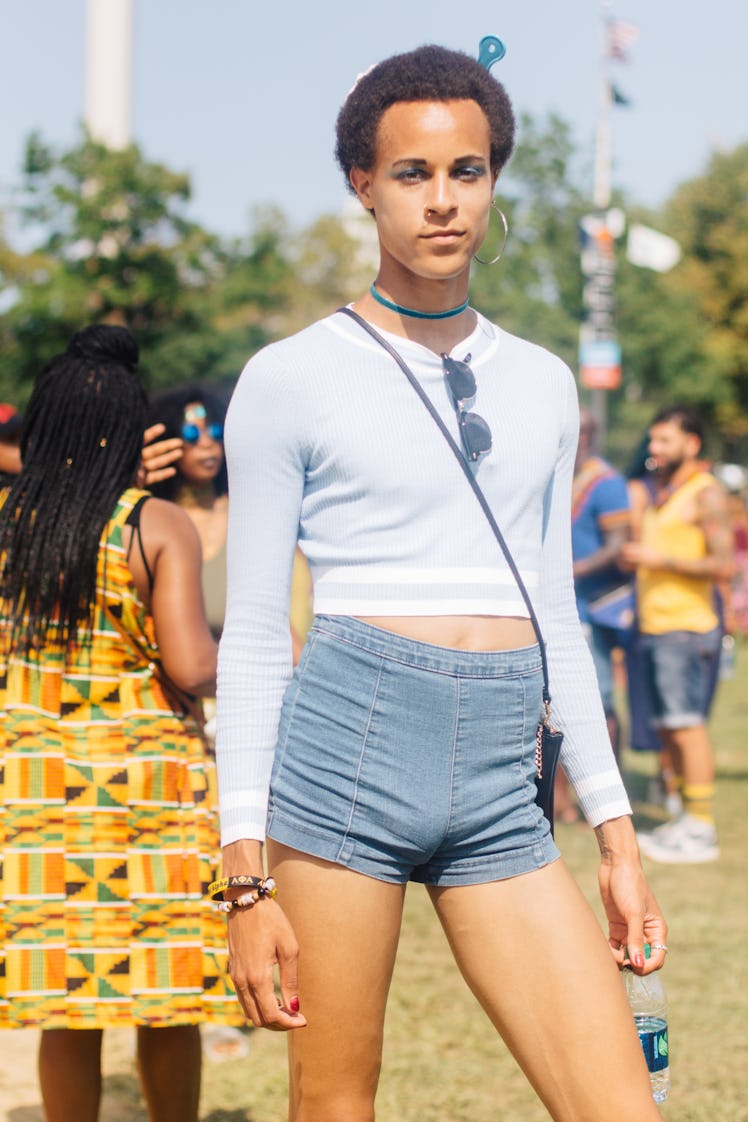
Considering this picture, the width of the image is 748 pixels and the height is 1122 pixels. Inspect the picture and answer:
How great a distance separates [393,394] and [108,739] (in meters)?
1.34

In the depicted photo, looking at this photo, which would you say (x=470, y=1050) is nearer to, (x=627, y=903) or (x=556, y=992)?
(x=627, y=903)

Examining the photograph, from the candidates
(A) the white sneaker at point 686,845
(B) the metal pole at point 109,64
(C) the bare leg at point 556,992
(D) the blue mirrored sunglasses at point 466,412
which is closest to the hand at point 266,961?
(C) the bare leg at point 556,992

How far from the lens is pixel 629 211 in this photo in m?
39.2

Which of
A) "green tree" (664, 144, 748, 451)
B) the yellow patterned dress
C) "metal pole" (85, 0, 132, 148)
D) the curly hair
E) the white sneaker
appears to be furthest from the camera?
"green tree" (664, 144, 748, 451)

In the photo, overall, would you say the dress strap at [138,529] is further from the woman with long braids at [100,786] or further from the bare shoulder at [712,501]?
the bare shoulder at [712,501]

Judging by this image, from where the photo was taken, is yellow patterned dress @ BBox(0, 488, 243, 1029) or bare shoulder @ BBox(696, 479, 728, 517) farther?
bare shoulder @ BBox(696, 479, 728, 517)

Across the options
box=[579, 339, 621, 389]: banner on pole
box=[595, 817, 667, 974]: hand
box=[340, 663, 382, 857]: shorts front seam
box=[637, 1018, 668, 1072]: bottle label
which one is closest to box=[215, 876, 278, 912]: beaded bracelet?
box=[340, 663, 382, 857]: shorts front seam

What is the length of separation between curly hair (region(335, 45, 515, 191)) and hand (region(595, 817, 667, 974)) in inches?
44.4

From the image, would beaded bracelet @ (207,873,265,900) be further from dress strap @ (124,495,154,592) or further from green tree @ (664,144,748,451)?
green tree @ (664,144,748,451)

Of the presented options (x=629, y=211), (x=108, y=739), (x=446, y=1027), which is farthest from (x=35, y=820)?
(x=629, y=211)

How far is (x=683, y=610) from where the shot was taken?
7871mm

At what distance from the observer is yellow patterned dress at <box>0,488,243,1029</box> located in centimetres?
329

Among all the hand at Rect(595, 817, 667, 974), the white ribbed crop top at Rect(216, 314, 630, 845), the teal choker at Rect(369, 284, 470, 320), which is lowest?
the hand at Rect(595, 817, 667, 974)

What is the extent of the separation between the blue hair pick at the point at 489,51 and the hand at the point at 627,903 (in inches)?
50.3
